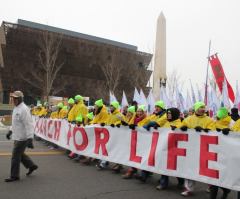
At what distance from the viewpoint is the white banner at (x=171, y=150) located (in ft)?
21.2

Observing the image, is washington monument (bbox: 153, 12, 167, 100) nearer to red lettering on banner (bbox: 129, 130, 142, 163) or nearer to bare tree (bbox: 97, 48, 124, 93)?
red lettering on banner (bbox: 129, 130, 142, 163)

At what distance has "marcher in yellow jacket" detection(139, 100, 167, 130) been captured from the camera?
321 inches

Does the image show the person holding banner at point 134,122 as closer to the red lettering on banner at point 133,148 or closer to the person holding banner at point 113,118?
the red lettering on banner at point 133,148

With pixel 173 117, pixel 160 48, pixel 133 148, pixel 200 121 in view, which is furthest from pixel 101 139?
pixel 160 48

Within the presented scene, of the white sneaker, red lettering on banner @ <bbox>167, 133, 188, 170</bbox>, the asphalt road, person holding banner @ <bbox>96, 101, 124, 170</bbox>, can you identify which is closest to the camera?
the asphalt road

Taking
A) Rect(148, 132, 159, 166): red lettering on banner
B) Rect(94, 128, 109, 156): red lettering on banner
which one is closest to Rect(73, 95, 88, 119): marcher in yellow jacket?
Rect(94, 128, 109, 156): red lettering on banner

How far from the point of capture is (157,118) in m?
8.38

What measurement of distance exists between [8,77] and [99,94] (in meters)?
13.5

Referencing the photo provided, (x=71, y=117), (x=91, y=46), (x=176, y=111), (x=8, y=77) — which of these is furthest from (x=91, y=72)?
(x=176, y=111)

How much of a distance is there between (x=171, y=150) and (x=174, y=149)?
0.26 ft

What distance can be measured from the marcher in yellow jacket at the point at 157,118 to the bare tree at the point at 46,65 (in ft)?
115

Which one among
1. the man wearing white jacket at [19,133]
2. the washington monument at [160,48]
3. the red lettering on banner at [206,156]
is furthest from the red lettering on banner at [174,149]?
the washington monument at [160,48]

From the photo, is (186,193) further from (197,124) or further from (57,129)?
(57,129)

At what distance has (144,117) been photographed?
9172 mm
